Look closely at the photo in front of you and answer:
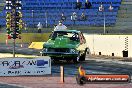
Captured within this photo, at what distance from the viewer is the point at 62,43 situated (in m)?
24.0

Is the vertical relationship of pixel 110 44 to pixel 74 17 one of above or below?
below

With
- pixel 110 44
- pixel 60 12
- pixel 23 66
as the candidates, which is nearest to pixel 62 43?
pixel 23 66

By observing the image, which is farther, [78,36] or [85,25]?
[85,25]

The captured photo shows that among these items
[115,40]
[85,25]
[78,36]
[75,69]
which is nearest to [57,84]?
[75,69]

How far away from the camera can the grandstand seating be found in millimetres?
55594

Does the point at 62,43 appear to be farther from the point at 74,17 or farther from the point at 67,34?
the point at 74,17

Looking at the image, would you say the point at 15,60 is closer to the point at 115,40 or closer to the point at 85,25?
the point at 115,40

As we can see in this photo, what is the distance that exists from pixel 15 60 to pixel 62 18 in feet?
121

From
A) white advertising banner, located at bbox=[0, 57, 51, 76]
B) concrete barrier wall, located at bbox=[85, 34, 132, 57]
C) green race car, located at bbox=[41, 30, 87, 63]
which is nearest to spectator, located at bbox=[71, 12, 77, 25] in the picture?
concrete barrier wall, located at bbox=[85, 34, 132, 57]

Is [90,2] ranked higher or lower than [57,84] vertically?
higher

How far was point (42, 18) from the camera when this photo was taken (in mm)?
57438

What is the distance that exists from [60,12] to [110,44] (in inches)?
1082

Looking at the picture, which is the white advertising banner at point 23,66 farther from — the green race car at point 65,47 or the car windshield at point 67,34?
the car windshield at point 67,34

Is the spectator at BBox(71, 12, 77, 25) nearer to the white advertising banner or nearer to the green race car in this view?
the green race car
